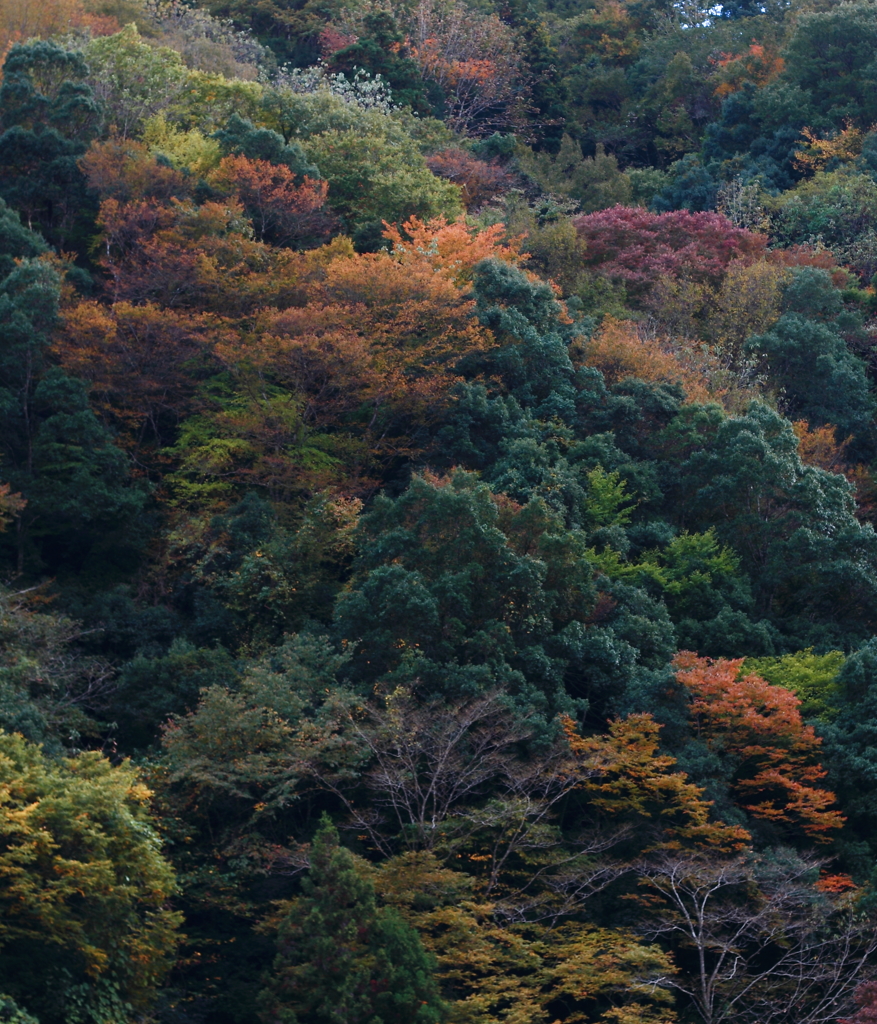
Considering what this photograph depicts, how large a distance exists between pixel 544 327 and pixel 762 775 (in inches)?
546

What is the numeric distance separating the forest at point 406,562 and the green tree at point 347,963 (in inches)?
2.8

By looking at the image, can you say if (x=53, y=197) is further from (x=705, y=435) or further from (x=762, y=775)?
(x=762, y=775)

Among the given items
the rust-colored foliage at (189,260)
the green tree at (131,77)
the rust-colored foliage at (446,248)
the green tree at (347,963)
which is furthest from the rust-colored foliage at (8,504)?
the green tree at (131,77)

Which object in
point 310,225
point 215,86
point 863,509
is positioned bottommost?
point 863,509

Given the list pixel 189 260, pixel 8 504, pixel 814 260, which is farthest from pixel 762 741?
pixel 814 260

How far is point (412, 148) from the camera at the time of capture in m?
40.3

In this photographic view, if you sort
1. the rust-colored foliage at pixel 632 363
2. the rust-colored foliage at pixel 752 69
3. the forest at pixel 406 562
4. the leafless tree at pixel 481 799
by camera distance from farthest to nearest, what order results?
the rust-colored foliage at pixel 752 69
the rust-colored foliage at pixel 632 363
the leafless tree at pixel 481 799
the forest at pixel 406 562

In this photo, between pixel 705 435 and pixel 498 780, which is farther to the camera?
pixel 705 435

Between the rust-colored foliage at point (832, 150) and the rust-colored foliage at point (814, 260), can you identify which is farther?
the rust-colored foliage at point (832, 150)

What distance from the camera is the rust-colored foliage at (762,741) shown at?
2233 centimetres

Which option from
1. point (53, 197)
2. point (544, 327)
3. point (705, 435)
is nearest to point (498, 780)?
point (705, 435)

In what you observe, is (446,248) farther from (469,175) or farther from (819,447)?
(469,175)

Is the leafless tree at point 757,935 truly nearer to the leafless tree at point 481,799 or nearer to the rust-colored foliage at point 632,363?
the leafless tree at point 481,799

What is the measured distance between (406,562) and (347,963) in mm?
8459
